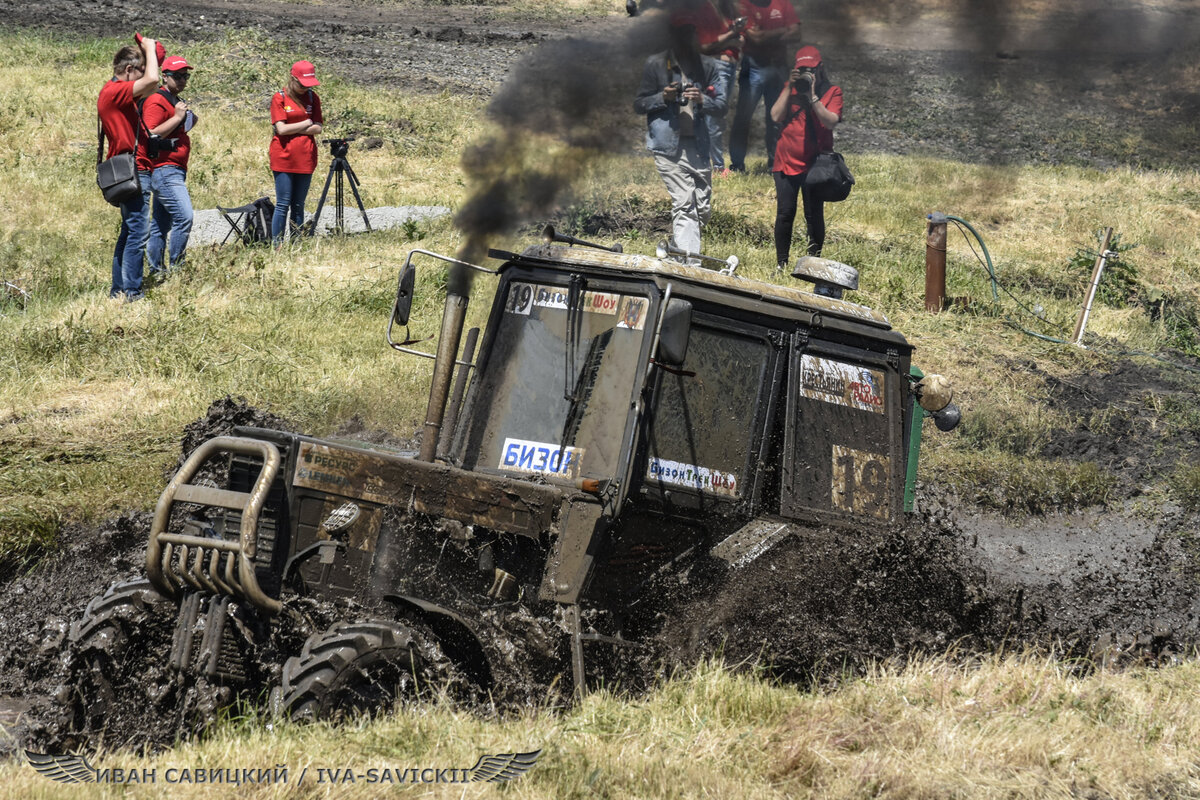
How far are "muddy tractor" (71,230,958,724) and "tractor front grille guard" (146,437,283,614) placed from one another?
0.01 m

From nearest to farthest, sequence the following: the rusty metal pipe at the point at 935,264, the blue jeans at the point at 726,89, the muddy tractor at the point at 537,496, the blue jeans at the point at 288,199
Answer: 1. the muddy tractor at the point at 537,496
2. the blue jeans at the point at 726,89
3. the rusty metal pipe at the point at 935,264
4. the blue jeans at the point at 288,199

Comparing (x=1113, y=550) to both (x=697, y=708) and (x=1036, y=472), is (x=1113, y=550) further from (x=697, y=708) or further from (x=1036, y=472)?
(x=697, y=708)

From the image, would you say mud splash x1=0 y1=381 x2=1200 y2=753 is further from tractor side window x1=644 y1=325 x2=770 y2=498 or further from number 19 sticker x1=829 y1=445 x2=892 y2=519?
tractor side window x1=644 y1=325 x2=770 y2=498

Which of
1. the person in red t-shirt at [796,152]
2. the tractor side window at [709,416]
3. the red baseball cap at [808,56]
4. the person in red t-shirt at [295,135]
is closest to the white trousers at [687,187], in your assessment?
the person in red t-shirt at [796,152]

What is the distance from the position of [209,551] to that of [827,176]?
8.22m

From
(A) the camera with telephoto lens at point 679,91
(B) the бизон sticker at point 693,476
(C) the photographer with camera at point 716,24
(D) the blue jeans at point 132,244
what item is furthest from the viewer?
(D) the blue jeans at point 132,244

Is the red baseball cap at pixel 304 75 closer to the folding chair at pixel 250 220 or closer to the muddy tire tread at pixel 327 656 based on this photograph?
the folding chair at pixel 250 220

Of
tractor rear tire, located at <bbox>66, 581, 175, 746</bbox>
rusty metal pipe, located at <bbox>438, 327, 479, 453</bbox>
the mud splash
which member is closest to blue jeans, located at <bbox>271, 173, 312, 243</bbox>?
the mud splash

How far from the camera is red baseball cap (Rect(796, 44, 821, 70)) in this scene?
683 centimetres

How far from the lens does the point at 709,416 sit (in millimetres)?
5793

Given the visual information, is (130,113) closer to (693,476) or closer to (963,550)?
(693,476)

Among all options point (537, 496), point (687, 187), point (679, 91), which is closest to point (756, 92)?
point (679, 91)

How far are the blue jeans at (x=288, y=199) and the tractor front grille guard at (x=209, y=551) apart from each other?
7.91 m

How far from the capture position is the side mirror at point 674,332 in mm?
5113
